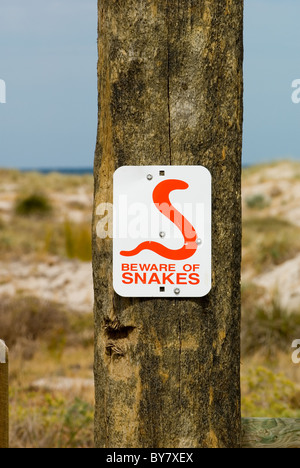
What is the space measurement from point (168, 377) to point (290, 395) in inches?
152

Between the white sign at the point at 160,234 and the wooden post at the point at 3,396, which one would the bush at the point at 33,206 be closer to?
the wooden post at the point at 3,396

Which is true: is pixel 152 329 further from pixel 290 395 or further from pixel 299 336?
pixel 299 336

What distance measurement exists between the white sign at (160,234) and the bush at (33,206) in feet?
68.8

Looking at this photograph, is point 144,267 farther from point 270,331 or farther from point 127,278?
point 270,331

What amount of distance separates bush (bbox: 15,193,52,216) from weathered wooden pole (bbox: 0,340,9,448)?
20431mm

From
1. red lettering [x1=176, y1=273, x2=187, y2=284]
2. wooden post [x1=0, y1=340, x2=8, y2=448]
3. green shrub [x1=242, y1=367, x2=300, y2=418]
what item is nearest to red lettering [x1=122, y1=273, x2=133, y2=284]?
red lettering [x1=176, y1=273, x2=187, y2=284]

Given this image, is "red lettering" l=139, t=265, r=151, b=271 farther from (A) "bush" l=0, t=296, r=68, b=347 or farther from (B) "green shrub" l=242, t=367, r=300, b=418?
(A) "bush" l=0, t=296, r=68, b=347

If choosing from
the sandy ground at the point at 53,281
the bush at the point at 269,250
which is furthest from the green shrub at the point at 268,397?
the bush at the point at 269,250

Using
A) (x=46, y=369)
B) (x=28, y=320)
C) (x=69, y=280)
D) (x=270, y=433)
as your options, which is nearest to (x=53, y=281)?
(x=69, y=280)

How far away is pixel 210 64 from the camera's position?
2168 millimetres

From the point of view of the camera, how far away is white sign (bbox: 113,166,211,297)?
219 cm

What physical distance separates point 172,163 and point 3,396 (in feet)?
4.02

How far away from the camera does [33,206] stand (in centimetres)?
2320
